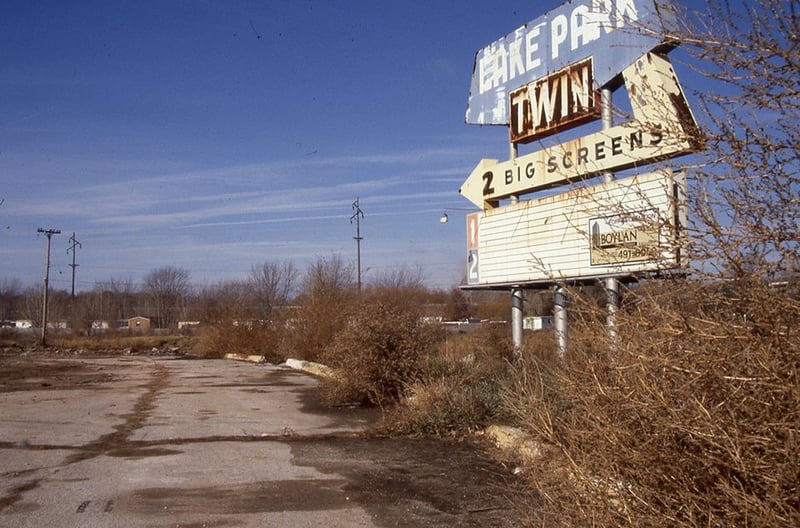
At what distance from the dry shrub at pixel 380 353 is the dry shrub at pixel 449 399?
0.37m

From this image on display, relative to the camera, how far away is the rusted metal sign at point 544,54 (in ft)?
46.1

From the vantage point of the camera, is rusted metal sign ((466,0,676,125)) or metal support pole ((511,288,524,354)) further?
metal support pole ((511,288,524,354))

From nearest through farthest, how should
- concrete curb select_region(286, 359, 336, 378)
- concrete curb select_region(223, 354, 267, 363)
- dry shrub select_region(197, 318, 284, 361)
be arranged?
concrete curb select_region(286, 359, 336, 378), concrete curb select_region(223, 354, 267, 363), dry shrub select_region(197, 318, 284, 361)

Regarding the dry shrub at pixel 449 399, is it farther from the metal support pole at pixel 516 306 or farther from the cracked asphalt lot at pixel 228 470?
the metal support pole at pixel 516 306

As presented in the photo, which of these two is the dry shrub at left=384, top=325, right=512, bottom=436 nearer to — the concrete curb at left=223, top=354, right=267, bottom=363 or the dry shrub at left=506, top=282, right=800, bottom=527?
the dry shrub at left=506, top=282, right=800, bottom=527

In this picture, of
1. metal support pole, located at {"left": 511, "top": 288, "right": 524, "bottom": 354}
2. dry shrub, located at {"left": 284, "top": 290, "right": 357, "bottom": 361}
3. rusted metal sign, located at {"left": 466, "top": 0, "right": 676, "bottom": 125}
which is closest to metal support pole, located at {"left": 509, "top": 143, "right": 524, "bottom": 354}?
metal support pole, located at {"left": 511, "top": 288, "right": 524, "bottom": 354}

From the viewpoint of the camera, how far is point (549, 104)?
1602 centimetres

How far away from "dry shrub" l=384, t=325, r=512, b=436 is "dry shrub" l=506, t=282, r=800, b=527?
6485 mm

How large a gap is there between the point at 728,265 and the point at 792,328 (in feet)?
1.49

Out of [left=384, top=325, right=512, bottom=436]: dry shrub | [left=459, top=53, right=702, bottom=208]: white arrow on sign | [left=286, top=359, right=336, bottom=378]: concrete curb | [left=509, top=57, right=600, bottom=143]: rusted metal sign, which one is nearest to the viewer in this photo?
[left=459, top=53, right=702, bottom=208]: white arrow on sign

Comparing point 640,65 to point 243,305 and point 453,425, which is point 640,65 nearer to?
point 453,425

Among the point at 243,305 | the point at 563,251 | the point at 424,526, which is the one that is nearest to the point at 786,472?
the point at 424,526

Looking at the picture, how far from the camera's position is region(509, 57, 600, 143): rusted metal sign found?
49.1 ft

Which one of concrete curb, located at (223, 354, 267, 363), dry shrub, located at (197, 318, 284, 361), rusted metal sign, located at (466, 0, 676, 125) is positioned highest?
rusted metal sign, located at (466, 0, 676, 125)
